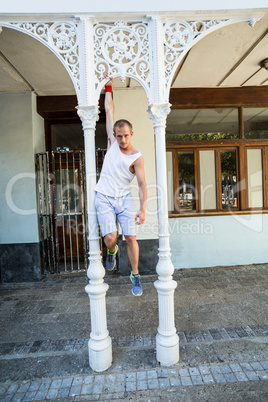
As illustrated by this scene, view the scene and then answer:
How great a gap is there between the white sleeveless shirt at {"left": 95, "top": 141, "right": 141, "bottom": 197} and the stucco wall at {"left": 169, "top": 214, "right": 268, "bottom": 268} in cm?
271

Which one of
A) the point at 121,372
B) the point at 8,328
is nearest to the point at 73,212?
the point at 8,328

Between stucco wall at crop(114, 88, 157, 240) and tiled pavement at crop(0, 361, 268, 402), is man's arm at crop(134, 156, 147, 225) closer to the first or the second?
tiled pavement at crop(0, 361, 268, 402)

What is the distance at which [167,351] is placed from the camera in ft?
8.41

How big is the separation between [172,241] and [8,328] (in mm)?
3124

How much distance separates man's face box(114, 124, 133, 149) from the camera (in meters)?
2.58

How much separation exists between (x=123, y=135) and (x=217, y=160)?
3.26 meters

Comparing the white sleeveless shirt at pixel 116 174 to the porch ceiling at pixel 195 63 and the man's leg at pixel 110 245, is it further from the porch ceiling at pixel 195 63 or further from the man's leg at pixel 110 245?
the porch ceiling at pixel 195 63

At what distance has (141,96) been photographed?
4.95 metres

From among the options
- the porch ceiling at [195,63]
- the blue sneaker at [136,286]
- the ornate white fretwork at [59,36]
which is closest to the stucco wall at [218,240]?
the blue sneaker at [136,286]

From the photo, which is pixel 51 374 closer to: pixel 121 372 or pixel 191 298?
pixel 121 372

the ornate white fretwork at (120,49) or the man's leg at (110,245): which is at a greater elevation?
the ornate white fretwork at (120,49)

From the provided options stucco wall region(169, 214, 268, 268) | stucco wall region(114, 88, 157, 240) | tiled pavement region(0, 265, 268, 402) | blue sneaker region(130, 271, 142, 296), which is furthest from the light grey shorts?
stucco wall region(169, 214, 268, 268)

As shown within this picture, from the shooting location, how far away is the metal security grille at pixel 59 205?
499cm

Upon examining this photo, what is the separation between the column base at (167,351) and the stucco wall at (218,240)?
2.64 metres
